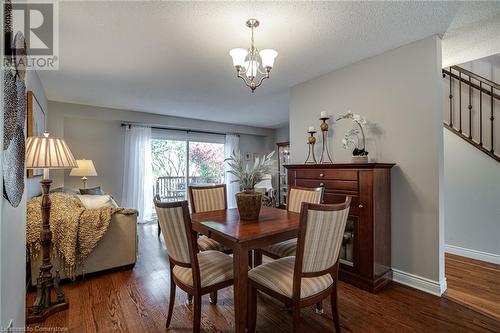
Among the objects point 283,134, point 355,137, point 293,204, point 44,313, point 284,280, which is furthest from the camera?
point 283,134

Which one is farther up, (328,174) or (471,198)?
(328,174)

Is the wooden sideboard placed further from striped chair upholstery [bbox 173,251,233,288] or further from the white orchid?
striped chair upholstery [bbox 173,251,233,288]

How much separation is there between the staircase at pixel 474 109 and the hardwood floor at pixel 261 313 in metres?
2.07

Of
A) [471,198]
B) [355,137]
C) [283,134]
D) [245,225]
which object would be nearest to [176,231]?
[245,225]

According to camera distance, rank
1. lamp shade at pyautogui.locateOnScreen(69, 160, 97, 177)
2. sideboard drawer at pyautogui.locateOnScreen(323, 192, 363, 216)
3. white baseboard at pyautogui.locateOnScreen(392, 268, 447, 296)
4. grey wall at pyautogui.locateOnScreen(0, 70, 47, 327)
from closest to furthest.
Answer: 1. grey wall at pyautogui.locateOnScreen(0, 70, 47, 327)
2. white baseboard at pyautogui.locateOnScreen(392, 268, 447, 296)
3. sideboard drawer at pyautogui.locateOnScreen(323, 192, 363, 216)
4. lamp shade at pyautogui.locateOnScreen(69, 160, 97, 177)

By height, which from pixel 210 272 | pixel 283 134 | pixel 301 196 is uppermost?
pixel 283 134

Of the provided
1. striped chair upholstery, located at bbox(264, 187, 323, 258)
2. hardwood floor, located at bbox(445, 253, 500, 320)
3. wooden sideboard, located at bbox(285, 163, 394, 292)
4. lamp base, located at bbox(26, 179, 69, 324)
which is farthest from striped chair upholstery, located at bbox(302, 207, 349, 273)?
lamp base, located at bbox(26, 179, 69, 324)

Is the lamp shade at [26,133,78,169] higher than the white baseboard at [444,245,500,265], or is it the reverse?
the lamp shade at [26,133,78,169]

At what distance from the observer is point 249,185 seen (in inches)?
74.5

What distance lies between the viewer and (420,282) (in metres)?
2.28

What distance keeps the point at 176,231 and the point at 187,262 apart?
0.22 m

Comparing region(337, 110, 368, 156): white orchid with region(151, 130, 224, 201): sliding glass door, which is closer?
region(337, 110, 368, 156): white orchid

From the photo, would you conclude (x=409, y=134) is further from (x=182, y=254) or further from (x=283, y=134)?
(x=283, y=134)

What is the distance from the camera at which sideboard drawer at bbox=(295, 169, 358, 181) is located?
241cm
